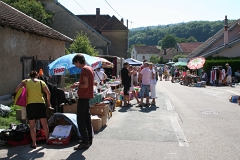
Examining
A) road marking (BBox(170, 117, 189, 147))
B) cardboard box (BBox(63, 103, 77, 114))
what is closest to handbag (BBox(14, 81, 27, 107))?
cardboard box (BBox(63, 103, 77, 114))

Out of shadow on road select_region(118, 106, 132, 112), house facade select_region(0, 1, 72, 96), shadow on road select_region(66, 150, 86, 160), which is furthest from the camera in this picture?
shadow on road select_region(118, 106, 132, 112)

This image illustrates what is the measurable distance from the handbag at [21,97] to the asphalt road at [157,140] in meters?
1.00

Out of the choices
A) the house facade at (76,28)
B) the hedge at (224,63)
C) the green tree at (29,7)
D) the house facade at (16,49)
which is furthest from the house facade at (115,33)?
the house facade at (16,49)

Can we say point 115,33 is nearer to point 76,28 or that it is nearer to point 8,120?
point 76,28

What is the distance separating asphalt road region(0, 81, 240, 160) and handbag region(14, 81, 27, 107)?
1.00 meters

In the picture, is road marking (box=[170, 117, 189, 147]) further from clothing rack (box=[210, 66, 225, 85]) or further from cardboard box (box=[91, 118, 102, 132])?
clothing rack (box=[210, 66, 225, 85])

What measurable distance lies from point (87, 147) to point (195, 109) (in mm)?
7193

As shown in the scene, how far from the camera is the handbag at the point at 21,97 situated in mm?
7207

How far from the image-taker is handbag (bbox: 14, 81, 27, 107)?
7.21 metres

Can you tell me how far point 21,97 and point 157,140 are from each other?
3.40m

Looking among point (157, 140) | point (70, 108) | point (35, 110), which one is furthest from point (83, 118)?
point (70, 108)

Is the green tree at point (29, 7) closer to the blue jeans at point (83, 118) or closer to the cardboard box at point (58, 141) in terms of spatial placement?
the cardboard box at point (58, 141)

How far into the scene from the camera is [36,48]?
617 inches

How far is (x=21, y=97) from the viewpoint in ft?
23.9
